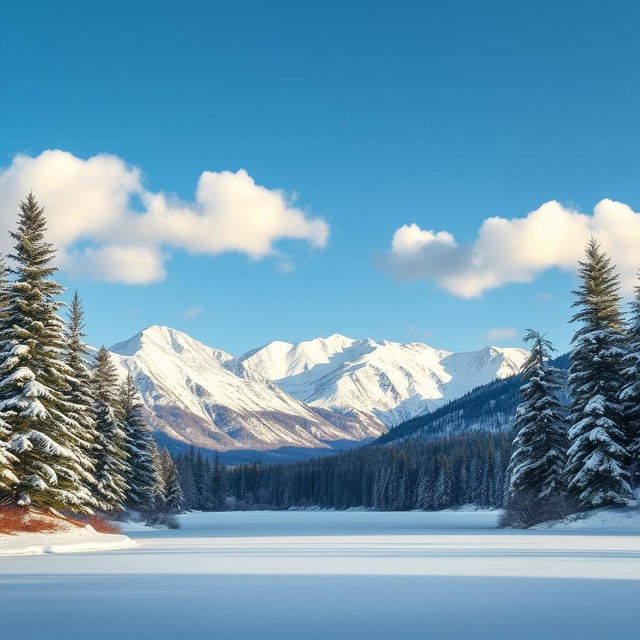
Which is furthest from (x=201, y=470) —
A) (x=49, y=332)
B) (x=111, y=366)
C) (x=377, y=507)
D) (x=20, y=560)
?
(x=20, y=560)

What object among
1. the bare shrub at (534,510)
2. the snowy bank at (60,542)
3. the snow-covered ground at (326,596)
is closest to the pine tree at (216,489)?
the bare shrub at (534,510)

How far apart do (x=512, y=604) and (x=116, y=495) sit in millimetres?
45571

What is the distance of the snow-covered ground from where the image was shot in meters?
11.7

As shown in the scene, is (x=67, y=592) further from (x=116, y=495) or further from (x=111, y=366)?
(x=111, y=366)

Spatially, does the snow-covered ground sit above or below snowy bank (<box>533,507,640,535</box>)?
above

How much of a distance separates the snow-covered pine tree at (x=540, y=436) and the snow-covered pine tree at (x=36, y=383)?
90.9 feet

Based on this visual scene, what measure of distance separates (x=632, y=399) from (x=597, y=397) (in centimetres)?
244

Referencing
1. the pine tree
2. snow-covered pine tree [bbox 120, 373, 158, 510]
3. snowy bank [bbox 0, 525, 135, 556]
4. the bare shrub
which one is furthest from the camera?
the pine tree

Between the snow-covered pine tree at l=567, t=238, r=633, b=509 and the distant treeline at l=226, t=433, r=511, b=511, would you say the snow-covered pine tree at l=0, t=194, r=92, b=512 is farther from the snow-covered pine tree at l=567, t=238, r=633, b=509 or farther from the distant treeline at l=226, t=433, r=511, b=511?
the distant treeline at l=226, t=433, r=511, b=511

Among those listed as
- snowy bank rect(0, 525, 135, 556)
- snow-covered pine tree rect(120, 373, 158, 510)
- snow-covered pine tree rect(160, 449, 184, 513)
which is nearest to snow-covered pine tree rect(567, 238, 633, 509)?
snowy bank rect(0, 525, 135, 556)

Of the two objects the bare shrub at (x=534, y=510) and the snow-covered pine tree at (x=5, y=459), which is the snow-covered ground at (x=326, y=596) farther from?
→ the bare shrub at (x=534, y=510)

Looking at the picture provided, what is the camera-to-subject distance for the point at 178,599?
599 inches

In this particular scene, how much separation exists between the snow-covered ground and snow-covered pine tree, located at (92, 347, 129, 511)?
88.3ft

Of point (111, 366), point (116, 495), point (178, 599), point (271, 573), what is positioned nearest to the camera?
point (178, 599)
